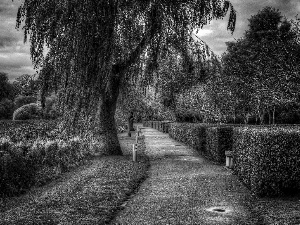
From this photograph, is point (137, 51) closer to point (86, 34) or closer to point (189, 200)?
point (86, 34)

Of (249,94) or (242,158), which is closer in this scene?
(242,158)

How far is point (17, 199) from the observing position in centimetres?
790

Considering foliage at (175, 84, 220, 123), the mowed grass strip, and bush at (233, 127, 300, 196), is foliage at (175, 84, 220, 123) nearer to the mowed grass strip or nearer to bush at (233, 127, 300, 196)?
the mowed grass strip

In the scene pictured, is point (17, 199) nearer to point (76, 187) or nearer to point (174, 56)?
point (76, 187)

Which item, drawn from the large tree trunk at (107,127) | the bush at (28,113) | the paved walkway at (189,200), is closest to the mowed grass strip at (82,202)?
the paved walkway at (189,200)

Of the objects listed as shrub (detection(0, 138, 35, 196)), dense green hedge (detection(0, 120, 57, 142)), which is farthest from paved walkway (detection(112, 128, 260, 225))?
dense green hedge (detection(0, 120, 57, 142))

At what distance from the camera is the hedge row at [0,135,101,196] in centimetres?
853

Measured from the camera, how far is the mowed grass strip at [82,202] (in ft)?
18.7

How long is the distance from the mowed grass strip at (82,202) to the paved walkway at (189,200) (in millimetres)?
306

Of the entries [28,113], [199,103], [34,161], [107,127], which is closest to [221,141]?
[107,127]

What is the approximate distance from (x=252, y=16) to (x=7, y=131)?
33.6 metres

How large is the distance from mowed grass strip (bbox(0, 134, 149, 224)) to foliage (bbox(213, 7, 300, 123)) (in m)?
11.1

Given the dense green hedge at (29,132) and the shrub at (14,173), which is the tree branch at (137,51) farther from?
the shrub at (14,173)

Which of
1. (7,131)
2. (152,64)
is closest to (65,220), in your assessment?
(152,64)
